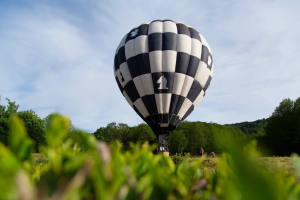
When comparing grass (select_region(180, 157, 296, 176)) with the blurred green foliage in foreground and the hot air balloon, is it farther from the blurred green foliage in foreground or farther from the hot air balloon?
the hot air balloon

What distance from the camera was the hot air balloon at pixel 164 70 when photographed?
16188 mm

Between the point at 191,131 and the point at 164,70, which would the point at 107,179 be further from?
the point at 191,131

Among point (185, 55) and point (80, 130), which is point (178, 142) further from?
point (80, 130)

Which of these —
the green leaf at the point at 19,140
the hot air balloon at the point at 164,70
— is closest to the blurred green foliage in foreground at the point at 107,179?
→ the green leaf at the point at 19,140

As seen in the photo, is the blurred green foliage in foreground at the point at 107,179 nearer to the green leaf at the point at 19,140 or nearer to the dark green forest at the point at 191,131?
the green leaf at the point at 19,140

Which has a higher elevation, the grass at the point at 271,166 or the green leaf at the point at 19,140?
the green leaf at the point at 19,140

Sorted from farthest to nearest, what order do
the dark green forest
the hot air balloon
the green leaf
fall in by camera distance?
1. the dark green forest
2. the hot air balloon
3. the green leaf

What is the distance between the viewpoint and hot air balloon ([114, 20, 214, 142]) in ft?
53.1

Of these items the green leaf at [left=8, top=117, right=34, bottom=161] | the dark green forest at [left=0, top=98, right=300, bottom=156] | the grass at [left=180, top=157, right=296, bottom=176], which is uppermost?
the dark green forest at [left=0, top=98, right=300, bottom=156]

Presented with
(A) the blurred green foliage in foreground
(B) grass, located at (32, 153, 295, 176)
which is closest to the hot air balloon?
(B) grass, located at (32, 153, 295, 176)

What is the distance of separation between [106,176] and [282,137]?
39.7 metres

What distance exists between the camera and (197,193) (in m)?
0.59

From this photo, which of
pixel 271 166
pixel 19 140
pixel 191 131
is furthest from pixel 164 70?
pixel 191 131

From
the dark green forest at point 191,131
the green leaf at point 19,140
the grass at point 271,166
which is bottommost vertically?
the grass at point 271,166
